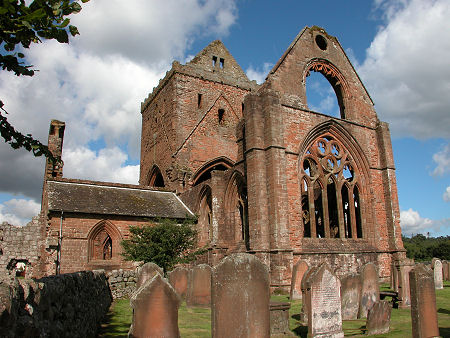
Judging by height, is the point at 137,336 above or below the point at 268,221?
below

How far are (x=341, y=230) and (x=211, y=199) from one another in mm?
6810

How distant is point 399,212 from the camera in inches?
740

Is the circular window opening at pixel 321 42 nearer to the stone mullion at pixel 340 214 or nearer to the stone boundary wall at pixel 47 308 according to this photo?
the stone mullion at pixel 340 214

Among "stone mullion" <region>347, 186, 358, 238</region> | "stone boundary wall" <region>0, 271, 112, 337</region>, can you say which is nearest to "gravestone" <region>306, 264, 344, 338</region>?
"stone boundary wall" <region>0, 271, 112, 337</region>

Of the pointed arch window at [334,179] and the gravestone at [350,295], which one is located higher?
the pointed arch window at [334,179]

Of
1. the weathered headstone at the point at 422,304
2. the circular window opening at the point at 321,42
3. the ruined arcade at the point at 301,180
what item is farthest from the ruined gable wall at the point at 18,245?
the weathered headstone at the point at 422,304

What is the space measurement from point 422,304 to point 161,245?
431 inches

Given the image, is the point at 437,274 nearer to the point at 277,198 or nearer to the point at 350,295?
the point at 277,198

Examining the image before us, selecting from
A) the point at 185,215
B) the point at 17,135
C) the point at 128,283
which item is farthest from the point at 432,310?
the point at 185,215

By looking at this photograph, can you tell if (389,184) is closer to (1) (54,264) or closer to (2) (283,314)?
(2) (283,314)

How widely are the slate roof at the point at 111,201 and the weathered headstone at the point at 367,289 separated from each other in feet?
36.9

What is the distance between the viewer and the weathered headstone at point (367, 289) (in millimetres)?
9327

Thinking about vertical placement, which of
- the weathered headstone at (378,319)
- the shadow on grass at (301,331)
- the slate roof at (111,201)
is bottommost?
the shadow on grass at (301,331)

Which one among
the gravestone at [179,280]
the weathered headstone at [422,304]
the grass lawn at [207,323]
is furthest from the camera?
the gravestone at [179,280]
